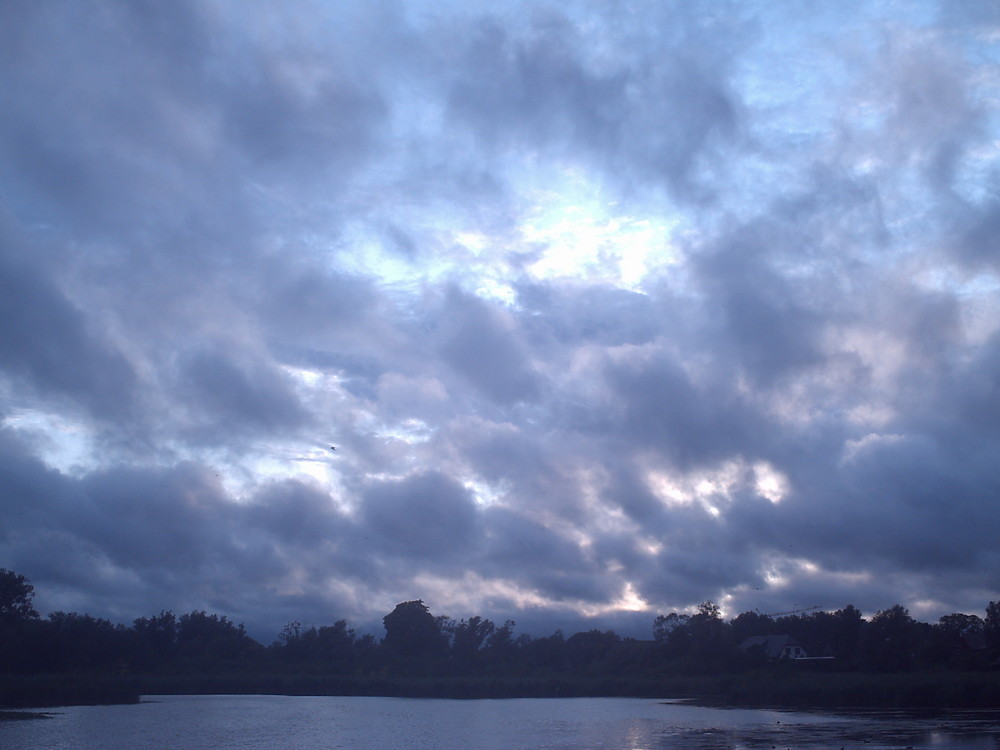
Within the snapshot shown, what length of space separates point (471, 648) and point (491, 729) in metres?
67.0

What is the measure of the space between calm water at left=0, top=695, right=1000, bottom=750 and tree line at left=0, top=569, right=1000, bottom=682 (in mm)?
24007

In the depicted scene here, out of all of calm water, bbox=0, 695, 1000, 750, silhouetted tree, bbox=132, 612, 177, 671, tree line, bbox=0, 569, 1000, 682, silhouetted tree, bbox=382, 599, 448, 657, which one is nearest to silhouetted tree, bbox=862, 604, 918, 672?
tree line, bbox=0, 569, 1000, 682

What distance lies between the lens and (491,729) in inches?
1998

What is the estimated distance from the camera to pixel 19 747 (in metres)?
38.4

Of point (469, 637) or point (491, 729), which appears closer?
point (491, 729)

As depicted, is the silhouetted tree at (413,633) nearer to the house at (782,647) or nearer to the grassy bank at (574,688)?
the grassy bank at (574,688)

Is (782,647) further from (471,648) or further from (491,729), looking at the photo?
(491,729)

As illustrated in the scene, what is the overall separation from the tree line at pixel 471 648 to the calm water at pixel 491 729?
2401cm

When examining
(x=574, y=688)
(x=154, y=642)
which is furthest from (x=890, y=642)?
(x=154, y=642)

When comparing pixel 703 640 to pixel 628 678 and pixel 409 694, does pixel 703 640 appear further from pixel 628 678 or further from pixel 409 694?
pixel 409 694

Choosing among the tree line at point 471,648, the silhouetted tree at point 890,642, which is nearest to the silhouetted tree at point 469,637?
the tree line at point 471,648

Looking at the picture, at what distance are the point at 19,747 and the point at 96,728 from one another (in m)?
10.4

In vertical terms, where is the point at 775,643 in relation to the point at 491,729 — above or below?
above

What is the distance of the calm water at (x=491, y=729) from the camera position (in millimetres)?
39281
